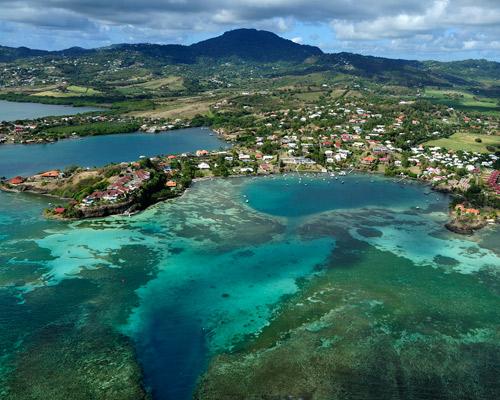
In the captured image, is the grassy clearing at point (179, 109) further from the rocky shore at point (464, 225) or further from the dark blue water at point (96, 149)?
the rocky shore at point (464, 225)

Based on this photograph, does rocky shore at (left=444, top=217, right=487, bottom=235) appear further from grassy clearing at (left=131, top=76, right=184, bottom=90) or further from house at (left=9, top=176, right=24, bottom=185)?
grassy clearing at (left=131, top=76, right=184, bottom=90)

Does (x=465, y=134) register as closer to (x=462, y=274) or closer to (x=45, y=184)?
(x=462, y=274)

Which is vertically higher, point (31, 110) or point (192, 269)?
point (31, 110)

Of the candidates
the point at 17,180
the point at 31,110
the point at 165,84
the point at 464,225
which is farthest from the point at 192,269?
the point at 165,84

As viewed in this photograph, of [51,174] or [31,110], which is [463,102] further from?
[31,110]

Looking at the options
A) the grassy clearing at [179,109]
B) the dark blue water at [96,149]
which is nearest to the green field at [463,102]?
the grassy clearing at [179,109]
